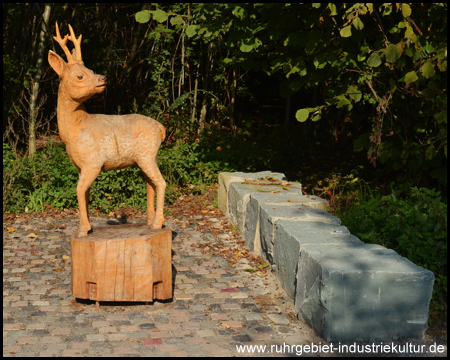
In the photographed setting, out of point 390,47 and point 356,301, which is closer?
point 356,301

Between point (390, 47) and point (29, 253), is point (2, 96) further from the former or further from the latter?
point (390, 47)

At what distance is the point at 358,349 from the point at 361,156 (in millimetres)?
5936

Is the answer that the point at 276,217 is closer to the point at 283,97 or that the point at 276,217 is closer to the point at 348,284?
the point at 348,284

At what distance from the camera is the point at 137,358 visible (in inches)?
157

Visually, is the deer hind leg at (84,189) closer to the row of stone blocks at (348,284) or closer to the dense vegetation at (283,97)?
the row of stone blocks at (348,284)

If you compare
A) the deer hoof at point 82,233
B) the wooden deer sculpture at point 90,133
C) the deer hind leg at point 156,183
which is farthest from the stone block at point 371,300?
the deer hoof at point 82,233

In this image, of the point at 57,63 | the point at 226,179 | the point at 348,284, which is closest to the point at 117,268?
the point at 57,63

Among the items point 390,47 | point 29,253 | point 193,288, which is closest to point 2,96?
point 29,253

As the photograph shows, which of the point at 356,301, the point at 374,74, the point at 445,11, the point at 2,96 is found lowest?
the point at 356,301

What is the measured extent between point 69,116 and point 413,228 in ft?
11.5

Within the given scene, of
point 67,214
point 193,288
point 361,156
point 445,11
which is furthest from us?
point 361,156

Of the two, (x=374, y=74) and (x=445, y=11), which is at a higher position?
(x=445, y=11)

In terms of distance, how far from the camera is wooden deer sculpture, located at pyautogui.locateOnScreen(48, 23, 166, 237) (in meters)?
4.85

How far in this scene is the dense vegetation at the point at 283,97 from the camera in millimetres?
6277
